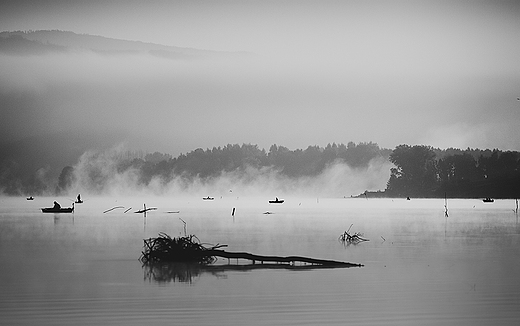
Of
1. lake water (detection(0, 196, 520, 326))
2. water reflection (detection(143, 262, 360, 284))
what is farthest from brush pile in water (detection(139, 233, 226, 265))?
lake water (detection(0, 196, 520, 326))

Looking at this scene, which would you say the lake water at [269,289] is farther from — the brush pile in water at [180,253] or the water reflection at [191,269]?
the brush pile in water at [180,253]

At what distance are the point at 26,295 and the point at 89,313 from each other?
394 cm

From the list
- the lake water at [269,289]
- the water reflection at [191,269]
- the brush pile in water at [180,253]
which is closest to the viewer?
the lake water at [269,289]

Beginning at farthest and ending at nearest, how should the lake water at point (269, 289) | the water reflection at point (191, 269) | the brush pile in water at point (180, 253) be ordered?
the brush pile in water at point (180, 253) < the water reflection at point (191, 269) < the lake water at point (269, 289)

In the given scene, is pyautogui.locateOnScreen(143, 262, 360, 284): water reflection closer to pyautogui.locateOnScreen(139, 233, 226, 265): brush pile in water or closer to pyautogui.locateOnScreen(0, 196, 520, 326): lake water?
pyautogui.locateOnScreen(0, 196, 520, 326): lake water

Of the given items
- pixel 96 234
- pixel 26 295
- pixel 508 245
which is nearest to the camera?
pixel 26 295

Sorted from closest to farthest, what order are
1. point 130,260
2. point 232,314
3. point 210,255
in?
point 232,314
point 210,255
point 130,260

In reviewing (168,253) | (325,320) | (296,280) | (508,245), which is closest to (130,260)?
(168,253)

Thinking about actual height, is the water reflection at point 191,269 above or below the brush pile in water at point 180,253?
below

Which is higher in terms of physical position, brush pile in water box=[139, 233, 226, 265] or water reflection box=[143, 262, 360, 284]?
brush pile in water box=[139, 233, 226, 265]

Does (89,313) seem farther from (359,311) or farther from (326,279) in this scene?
(326,279)

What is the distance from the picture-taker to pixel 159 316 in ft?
63.9

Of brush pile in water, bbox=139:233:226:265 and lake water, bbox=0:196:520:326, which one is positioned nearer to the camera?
lake water, bbox=0:196:520:326

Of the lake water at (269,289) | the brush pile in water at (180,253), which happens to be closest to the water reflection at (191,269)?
the lake water at (269,289)
